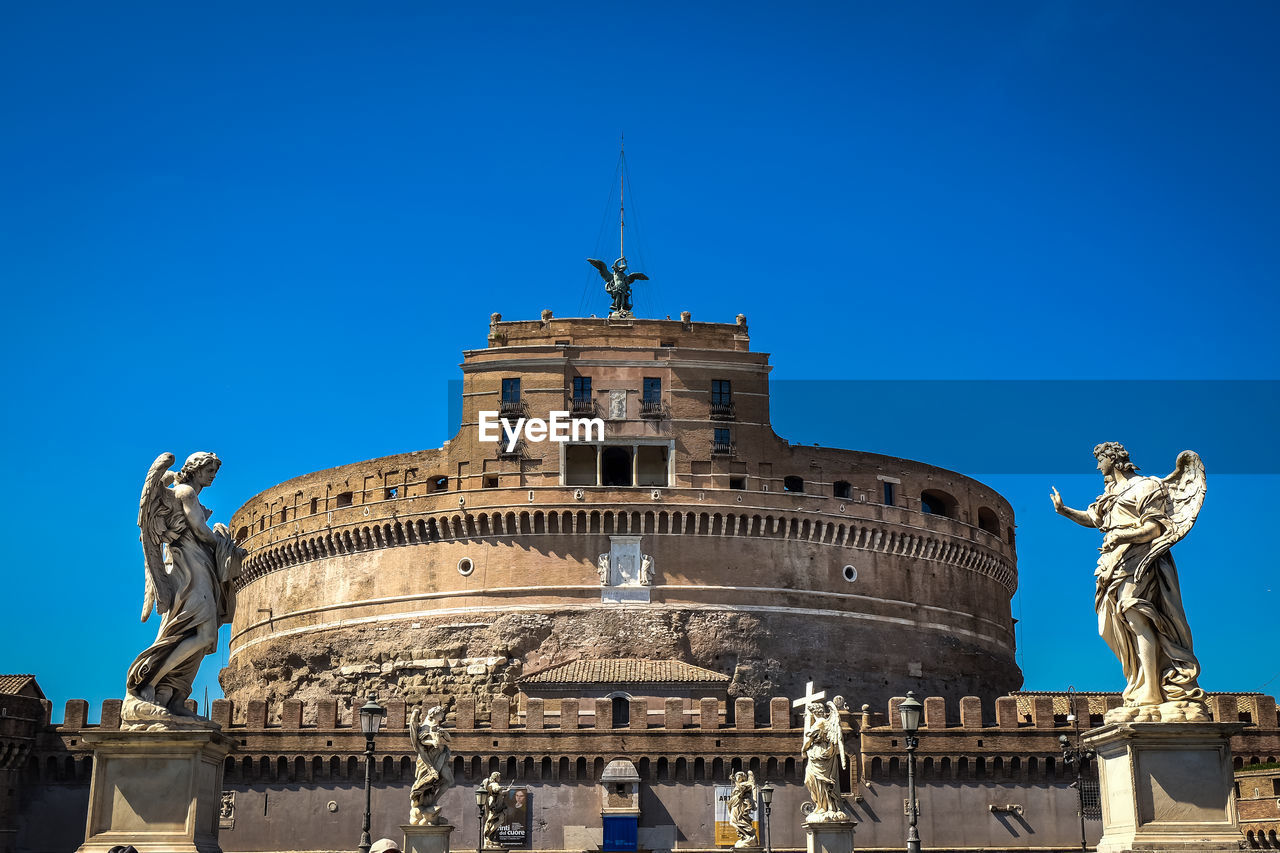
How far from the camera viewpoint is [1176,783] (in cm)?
1018

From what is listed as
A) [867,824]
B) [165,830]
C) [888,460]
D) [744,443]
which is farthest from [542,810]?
[165,830]

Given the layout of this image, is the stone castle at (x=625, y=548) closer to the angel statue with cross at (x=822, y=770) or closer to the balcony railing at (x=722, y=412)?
the balcony railing at (x=722, y=412)

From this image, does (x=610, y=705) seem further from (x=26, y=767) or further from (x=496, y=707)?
(x=26, y=767)

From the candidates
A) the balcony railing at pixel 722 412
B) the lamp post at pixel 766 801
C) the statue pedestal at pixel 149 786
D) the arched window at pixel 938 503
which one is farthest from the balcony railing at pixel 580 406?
the statue pedestal at pixel 149 786

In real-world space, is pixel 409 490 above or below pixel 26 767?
above

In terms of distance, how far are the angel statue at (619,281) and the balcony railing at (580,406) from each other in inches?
270

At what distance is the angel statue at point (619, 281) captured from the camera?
63.6 m

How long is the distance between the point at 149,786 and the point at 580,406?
4733cm

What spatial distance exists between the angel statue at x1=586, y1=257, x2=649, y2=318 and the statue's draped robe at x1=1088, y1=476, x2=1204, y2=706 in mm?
53017

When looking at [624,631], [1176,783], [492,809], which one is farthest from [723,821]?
[1176,783]

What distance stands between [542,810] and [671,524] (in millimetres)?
14144

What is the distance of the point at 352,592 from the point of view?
58.6 meters

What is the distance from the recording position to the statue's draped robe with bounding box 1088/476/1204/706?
407 inches

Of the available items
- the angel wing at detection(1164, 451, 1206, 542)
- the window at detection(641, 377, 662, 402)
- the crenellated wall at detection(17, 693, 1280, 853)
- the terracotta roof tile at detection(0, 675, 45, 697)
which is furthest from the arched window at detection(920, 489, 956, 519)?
the angel wing at detection(1164, 451, 1206, 542)
